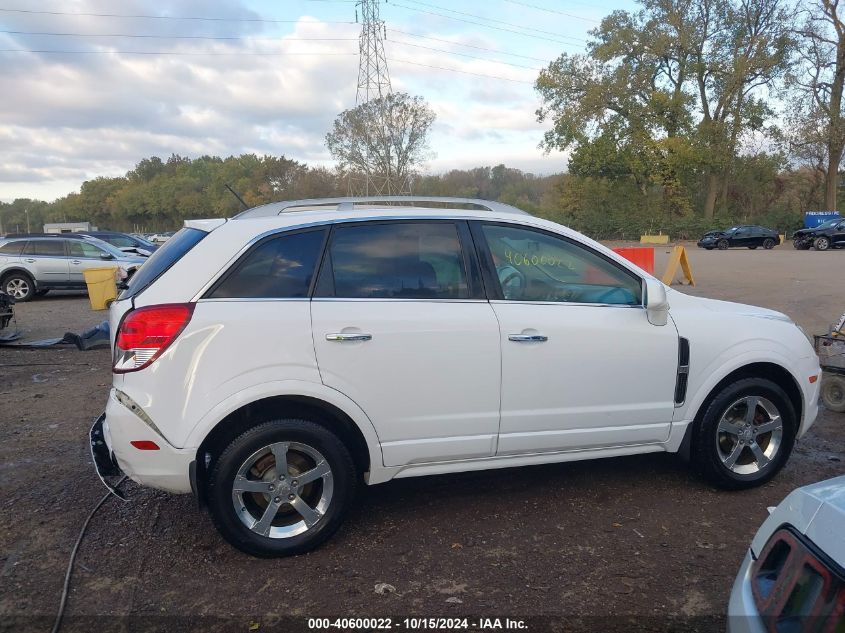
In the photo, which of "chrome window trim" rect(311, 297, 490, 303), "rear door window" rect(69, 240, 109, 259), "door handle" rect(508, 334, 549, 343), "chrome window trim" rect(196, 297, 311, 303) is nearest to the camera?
"chrome window trim" rect(196, 297, 311, 303)

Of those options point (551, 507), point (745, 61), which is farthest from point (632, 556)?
point (745, 61)

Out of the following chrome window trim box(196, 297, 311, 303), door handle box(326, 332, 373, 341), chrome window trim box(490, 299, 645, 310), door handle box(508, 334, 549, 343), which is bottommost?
door handle box(508, 334, 549, 343)

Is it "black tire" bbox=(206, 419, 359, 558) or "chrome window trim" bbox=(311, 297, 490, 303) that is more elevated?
"chrome window trim" bbox=(311, 297, 490, 303)

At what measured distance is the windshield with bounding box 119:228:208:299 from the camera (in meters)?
3.48

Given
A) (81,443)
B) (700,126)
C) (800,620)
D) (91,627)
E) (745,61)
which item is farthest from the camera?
(700,126)

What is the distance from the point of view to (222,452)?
331 cm

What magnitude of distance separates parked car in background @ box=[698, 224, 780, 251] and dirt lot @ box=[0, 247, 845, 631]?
37.8 meters

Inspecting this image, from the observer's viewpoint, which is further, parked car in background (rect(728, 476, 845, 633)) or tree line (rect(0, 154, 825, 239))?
tree line (rect(0, 154, 825, 239))

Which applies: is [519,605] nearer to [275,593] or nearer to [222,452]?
[275,593]

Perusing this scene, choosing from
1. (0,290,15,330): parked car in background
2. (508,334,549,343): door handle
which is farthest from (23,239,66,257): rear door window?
(508,334,549,343): door handle

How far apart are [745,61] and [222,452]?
50253mm

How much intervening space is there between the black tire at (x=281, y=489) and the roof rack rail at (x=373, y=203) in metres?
1.33

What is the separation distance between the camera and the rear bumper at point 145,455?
127 inches

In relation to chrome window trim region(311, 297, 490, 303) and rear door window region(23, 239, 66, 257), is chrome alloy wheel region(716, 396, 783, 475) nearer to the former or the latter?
chrome window trim region(311, 297, 490, 303)
